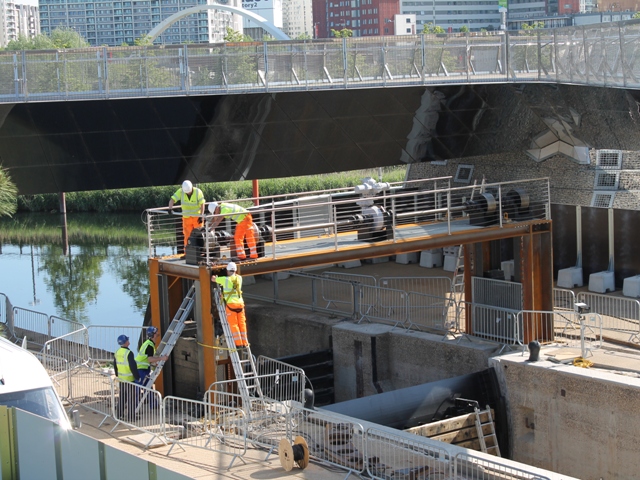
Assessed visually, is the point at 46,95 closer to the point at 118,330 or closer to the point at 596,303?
the point at 118,330

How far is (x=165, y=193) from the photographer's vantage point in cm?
5778

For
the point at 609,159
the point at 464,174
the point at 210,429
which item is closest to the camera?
the point at 210,429

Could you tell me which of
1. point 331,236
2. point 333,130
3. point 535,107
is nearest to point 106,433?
point 331,236

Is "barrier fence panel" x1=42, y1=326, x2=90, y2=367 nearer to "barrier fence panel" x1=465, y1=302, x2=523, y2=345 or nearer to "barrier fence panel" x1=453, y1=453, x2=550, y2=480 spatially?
"barrier fence panel" x1=465, y1=302, x2=523, y2=345

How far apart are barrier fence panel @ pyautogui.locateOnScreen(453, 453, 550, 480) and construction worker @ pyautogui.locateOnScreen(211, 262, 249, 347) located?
5486mm

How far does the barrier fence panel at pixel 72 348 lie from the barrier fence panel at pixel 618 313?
37.5 feet

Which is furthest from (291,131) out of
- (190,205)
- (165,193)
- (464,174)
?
(165,193)

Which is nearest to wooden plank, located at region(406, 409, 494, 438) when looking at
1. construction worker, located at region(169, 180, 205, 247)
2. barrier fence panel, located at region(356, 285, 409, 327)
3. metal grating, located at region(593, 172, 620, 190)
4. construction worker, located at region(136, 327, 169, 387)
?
barrier fence panel, located at region(356, 285, 409, 327)

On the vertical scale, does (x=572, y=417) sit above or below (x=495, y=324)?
below

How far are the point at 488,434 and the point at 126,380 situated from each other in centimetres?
782

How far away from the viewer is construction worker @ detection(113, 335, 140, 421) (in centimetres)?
1972

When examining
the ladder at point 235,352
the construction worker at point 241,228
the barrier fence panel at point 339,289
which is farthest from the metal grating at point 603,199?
the ladder at point 235,352

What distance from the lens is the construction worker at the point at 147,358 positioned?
68.3 ft

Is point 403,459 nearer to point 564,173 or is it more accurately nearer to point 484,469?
point 484,469
